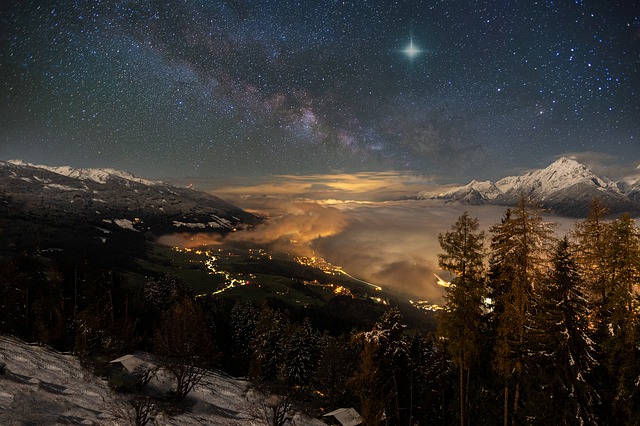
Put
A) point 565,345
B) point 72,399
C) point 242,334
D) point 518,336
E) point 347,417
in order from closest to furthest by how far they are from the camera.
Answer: point 72,399, point 565,345, point 518,336, point 347,417, point 242,334

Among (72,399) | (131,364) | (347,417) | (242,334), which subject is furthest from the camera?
(242,334)

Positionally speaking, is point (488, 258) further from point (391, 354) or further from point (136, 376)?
point (136, 376)

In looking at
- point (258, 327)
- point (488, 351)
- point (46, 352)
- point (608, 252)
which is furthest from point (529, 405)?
point (258, 327)

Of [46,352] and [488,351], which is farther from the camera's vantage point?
[46,352]

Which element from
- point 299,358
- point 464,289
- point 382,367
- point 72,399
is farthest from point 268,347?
point 464,289

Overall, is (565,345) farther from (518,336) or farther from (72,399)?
(72,399)
